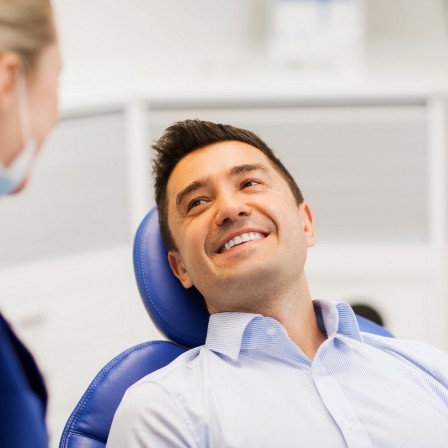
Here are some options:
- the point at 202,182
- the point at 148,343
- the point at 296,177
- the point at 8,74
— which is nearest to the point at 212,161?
the point at 202,182

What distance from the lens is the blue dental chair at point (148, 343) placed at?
1187mm

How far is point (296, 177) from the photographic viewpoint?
238 cm

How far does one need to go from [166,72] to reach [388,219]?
3.35ft

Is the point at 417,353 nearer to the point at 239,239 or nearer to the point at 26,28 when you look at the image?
the point at 239,239

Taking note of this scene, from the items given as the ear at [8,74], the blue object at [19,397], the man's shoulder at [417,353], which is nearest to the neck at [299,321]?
the man's shoulder at [417,353]

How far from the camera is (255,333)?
124 centimetres

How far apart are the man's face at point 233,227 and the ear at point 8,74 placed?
25.2 inches

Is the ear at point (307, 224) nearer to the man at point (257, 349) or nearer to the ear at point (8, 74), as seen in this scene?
the man at point (257, 349)

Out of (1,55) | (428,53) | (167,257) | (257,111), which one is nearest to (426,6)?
(428,53)

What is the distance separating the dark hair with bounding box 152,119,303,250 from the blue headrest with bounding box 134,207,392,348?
0.04 meters

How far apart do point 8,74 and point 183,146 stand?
768 mm

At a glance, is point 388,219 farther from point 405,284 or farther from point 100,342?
point 100,342

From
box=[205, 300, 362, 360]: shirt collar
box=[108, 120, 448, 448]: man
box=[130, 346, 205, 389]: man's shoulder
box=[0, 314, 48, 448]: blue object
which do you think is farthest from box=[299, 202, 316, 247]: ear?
box=[0, 314, 48, 448]: blue object

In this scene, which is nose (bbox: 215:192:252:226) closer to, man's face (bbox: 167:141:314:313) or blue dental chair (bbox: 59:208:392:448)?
man's face (bbox: 167:141:314:313)
